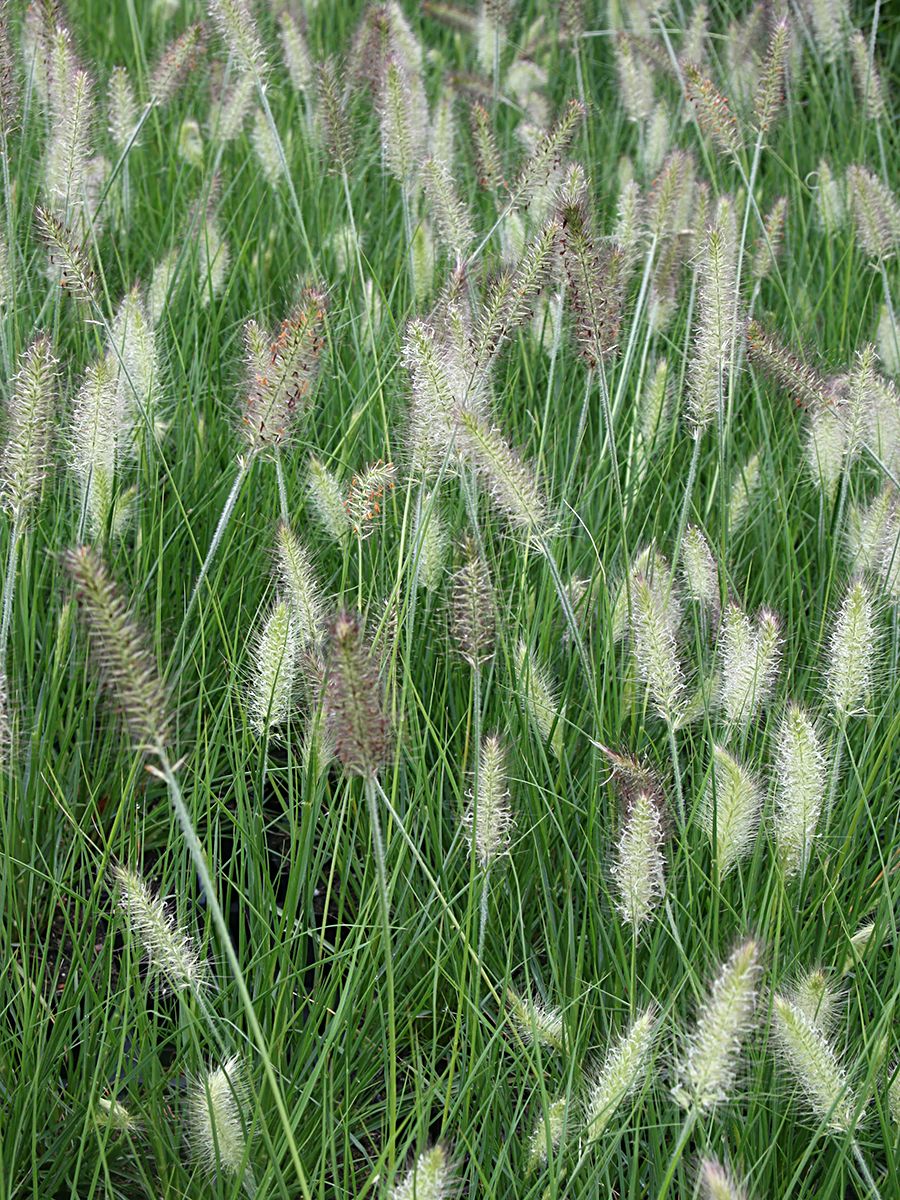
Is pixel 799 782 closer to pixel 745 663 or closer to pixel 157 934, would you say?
pixel 745 663

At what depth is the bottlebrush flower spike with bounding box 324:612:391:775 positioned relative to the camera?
1356mm

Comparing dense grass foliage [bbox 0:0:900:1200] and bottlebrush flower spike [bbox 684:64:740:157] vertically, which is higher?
bottlebrush flower spike [bbox 684:64:740:157]

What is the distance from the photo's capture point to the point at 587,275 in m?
2.07

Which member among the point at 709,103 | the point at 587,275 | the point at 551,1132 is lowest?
the point at 551,1132

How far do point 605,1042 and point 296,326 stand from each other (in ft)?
3.49

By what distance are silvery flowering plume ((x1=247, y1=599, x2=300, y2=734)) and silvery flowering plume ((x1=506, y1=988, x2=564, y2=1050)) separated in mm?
483

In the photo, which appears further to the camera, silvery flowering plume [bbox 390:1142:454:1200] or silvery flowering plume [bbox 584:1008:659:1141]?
silvery flowering plume [bbox 584:1008:659:1141]

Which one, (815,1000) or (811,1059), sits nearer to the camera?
(811,1059)

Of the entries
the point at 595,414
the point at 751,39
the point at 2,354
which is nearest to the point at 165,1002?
the point at 2,354

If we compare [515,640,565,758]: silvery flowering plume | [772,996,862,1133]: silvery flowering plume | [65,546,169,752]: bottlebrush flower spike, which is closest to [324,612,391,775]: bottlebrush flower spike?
[65,546,169,752]: bottlebrush flower spike

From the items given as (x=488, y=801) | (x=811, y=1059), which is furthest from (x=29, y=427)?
(x=811, y=1059)

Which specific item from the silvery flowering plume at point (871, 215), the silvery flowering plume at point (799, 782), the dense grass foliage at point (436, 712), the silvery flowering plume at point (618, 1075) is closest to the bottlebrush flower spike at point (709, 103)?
the dense grass foliage at point (436, 712)

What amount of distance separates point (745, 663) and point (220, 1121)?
932mm

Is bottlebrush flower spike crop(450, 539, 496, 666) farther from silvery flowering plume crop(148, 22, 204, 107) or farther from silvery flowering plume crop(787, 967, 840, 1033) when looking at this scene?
silvery flowering plume crop(148, 22, 204, 107)
